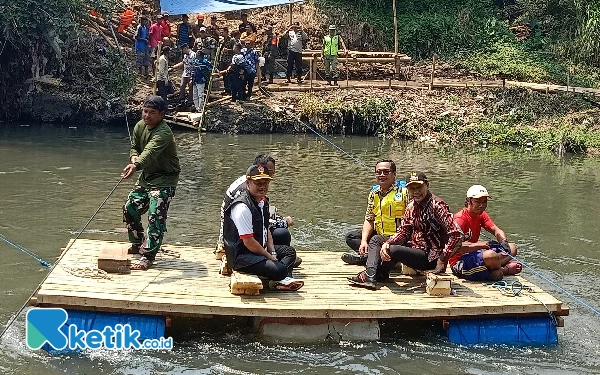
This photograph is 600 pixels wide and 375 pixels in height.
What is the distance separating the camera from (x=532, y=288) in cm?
845

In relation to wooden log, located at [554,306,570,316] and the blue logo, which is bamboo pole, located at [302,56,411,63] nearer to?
wooden log, located at [554,306,570,316]

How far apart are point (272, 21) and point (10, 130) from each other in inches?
424

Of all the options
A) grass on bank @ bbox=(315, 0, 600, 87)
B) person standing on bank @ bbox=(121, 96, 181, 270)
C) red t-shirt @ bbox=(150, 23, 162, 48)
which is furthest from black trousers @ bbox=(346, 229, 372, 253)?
grass on bank @ bbox=(315, 0, 600, 87)

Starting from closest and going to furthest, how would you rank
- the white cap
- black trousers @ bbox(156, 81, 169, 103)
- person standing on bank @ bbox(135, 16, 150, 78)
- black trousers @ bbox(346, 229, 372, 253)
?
1. the white cap
2. black trousers @ bbox(346, 229, 372, 253)
3. black trousers @ bbox(156, 81, 169, 103)
4. person standing on bank @ bbox(135, 16, 150, 78)

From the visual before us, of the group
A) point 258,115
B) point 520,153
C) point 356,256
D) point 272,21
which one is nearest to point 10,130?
point 258,115

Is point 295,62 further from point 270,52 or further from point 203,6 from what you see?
point 203,6

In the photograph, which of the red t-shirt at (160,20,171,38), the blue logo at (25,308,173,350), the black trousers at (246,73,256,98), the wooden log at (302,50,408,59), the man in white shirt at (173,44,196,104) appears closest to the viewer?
the blue logo at (25,308,173,350)

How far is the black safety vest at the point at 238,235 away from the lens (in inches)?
311

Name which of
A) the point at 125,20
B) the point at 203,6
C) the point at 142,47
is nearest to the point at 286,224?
the point at 142,47

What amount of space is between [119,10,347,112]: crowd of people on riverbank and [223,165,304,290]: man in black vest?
1383 cm

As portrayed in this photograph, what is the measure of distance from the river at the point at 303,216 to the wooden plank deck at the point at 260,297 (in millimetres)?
406

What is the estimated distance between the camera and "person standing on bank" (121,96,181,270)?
8375 millimetres

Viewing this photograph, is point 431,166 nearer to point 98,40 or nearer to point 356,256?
point 356,256

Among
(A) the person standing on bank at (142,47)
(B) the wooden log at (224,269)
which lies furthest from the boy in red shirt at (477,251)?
(A) the person standing on bank at (142,47)
